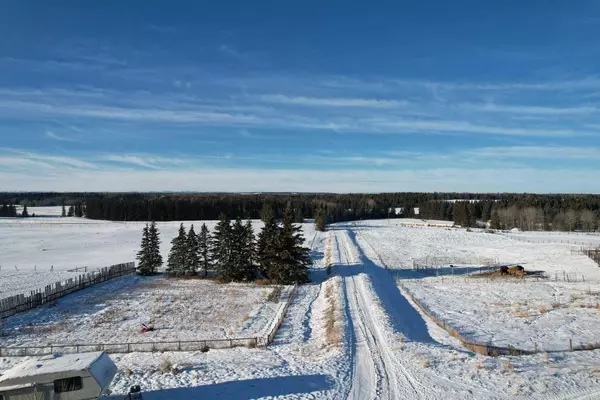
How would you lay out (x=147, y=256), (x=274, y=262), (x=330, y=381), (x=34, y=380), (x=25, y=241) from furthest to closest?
1. (x=25, y=241)
2. (x=147, y=256)
3. (x=274, y=262)
4. (x=330, y=381)
5. (x=34, y=380)

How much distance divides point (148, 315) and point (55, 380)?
1835cm

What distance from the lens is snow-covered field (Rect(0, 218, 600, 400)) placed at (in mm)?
15789

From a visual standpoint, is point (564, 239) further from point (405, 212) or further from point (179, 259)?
point (405, 212)

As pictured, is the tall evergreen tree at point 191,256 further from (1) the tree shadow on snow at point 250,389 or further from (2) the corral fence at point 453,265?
(1) the tree shadow on snow at point 250,389

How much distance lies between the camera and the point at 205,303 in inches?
1389

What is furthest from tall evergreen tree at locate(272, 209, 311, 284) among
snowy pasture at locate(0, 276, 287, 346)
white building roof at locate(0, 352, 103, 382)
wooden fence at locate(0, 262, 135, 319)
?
white building roof at locate(0, 352, 103, 382)

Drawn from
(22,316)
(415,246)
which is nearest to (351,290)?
Answer: (22,316)

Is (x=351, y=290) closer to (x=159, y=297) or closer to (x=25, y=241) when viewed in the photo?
(x=159, y=297)

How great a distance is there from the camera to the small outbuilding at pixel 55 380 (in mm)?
13320

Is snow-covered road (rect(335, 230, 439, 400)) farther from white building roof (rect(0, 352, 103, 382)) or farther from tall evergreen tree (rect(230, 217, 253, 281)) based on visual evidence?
tall evergreen tree (rect(230, 217, 253, 281))

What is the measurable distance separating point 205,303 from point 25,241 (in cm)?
7009

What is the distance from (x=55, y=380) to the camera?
533 inches

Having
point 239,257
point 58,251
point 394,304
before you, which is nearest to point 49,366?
point 394,304

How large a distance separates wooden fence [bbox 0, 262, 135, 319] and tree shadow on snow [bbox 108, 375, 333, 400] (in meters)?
21.8
